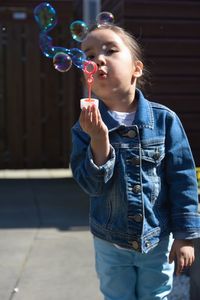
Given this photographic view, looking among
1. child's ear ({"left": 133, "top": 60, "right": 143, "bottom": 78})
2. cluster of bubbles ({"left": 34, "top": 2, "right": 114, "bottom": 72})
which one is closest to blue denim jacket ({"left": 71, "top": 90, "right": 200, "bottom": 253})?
child's ear ({"left": 133, "top": 60, "right": 143, "bottom": 78})

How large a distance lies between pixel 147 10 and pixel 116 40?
5042 mm

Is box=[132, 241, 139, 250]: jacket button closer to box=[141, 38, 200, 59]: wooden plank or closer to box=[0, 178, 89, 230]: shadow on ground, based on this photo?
box=[0, 178, 89, 230]: shadow on ground

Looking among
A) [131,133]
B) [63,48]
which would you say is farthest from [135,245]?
[63,48]

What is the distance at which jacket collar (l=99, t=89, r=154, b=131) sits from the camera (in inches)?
95.4

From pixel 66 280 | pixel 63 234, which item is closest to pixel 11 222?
pixel 63 234

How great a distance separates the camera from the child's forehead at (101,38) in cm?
238

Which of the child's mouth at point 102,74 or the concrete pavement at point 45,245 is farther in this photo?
the concrete pavement at point 45,245

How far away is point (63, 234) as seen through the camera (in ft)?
18.7

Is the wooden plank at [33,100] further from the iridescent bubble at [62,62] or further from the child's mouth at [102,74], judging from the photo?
the child's mouth at [102,74]

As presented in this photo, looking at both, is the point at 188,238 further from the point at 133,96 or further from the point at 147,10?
the point at 147,10

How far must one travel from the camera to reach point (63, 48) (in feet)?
10.4

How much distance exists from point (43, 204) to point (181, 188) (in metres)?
4.92

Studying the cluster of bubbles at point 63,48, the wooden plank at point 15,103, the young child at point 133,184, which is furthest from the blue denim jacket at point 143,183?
the wooden plank at point 15,103

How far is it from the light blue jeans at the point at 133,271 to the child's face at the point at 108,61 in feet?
2.24
